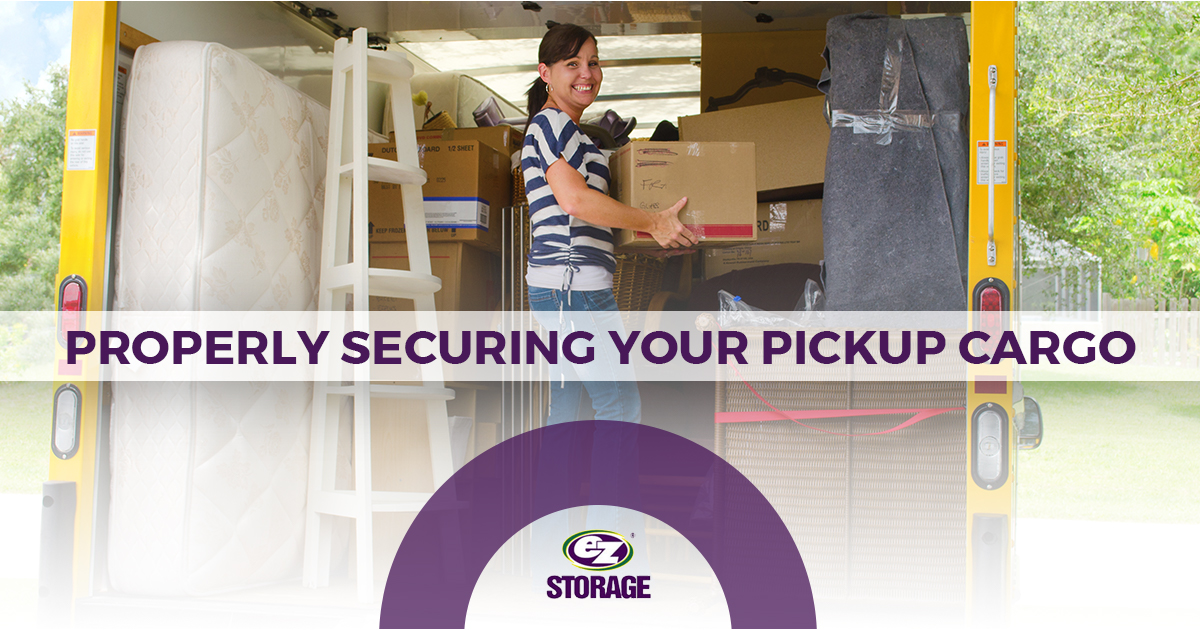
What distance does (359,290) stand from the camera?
248cm

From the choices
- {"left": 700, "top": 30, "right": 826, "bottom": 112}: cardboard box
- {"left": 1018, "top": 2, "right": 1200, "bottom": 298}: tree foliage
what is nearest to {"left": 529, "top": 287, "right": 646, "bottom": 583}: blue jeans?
{"left": 700, "top": 30, "right": 826, "bottom": 112}: cardboard box

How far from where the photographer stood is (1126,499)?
8172mm

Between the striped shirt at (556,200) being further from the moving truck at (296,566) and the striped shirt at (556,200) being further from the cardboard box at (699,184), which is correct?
the moving truck at (296,566)

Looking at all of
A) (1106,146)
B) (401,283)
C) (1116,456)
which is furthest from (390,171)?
(1106,146)

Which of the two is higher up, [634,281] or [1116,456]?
[634,281]

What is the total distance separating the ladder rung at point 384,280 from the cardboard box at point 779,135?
3.57ft

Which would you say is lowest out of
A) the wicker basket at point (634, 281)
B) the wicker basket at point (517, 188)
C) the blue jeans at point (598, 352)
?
the blue jeans at point (598, 352)

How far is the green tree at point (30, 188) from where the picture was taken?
11664 mm

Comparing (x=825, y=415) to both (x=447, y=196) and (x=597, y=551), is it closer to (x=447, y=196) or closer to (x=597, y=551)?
(x=597, y=551)

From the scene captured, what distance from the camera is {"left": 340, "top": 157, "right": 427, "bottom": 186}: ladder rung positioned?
2.57 meters

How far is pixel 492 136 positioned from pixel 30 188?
35.7ft

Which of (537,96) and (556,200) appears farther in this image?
(537,96)

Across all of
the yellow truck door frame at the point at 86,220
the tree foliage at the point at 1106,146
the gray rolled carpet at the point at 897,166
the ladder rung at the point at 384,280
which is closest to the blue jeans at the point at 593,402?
the ladder rung at the point at 384,280

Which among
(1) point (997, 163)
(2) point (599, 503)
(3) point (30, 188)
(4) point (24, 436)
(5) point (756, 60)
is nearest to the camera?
(1) point (997, 163)
